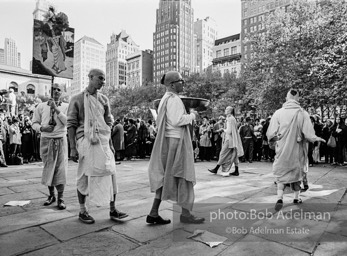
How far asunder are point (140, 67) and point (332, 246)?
426ft

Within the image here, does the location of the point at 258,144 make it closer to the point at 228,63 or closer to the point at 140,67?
the point at 228,63

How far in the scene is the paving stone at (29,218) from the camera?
3.37 metres

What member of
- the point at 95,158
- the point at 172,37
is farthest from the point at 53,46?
the point at 172,37

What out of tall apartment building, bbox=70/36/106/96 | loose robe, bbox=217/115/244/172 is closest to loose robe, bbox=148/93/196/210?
loose robe, bbox=217/115/244/172

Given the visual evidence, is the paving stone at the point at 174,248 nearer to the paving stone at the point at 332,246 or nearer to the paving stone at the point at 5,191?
the paving stone at the point at 332,246

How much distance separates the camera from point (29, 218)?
3.68 meters

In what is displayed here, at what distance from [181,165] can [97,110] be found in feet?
4.34

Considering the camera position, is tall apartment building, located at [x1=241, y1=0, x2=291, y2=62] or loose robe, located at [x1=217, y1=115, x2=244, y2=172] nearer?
loose robe, located at [x1=217, y1=115, x2=244, y2=172]

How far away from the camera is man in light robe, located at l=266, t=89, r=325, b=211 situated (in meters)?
4.39

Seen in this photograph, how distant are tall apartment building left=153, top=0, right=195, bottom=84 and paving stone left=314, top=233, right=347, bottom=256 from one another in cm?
11623

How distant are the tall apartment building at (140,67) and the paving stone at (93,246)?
397 feet

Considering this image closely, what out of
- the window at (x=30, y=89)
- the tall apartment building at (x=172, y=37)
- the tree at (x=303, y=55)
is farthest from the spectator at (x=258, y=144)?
the tall apartment building at (x=172, y=37)

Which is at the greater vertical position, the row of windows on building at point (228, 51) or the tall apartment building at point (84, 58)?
the tall apartment building at point (84, 58)

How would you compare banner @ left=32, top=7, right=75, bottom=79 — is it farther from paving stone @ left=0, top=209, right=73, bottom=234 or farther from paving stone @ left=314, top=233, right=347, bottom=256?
paving stone @ left=314, top=233, right=347, bottom=256
